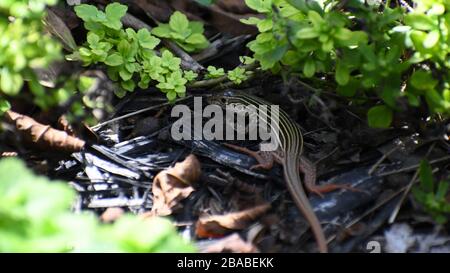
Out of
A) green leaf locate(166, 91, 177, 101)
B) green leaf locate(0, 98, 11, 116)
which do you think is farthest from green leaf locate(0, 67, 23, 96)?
green leaf locate(166, 91, 177, 101)

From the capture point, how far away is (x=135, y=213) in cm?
259

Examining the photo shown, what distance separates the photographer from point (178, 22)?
10.9 feet

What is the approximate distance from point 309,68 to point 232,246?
0.87 meters

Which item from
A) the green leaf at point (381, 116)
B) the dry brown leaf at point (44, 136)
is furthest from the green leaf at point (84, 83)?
the green leaf at point (381, 116)

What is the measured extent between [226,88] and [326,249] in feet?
4.47

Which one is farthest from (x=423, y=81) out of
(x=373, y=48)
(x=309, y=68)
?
(x=309, y=68)

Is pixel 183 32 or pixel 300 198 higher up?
pixel 183 32

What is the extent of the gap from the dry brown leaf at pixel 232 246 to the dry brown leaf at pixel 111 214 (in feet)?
1.40

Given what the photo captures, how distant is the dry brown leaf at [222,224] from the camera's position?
2457mm

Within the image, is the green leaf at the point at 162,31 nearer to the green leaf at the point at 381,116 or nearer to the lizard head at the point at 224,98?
the lizard head at the point at 224,98

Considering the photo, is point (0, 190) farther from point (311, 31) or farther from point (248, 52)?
point (248, 52)

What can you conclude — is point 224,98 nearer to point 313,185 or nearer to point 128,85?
point 128,85

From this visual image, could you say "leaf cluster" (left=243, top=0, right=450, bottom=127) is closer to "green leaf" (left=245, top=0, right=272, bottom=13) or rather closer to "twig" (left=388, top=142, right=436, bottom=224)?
"green leaf" (left=245, top=0, right=272, bottom=13)
